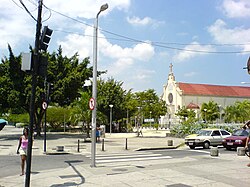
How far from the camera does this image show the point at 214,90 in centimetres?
10856

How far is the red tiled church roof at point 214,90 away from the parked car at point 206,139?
76898 millimetres

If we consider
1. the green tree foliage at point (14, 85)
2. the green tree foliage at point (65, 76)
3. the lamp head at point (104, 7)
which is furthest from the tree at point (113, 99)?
the lamp head at point (104, 7)

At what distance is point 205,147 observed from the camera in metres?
23.4

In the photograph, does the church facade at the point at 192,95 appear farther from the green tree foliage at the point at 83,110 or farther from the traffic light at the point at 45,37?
the traffic light at the point at 45,37

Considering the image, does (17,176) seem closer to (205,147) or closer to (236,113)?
(205,147)

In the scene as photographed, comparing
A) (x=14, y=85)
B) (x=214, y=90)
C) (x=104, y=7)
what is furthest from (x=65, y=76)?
(x=214, y=90)

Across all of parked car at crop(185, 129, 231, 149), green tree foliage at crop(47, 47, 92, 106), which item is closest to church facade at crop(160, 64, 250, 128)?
green tree foliage at crop(47, 47, 92, 106)

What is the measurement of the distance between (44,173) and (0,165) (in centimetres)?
341

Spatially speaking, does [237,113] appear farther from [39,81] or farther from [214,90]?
[39,81]

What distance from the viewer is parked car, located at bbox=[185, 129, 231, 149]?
2336 centimetres

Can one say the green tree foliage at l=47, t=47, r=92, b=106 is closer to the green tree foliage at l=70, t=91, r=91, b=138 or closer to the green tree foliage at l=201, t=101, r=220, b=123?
the green tree foliage at l=70, t=91, r=91, b=138

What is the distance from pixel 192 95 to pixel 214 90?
431 inches

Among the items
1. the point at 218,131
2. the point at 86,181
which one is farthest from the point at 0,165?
the point at 218,131

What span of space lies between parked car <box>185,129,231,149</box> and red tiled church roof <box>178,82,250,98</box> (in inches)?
3027
